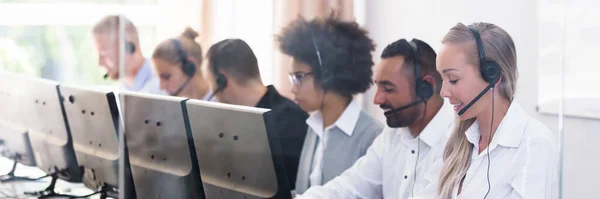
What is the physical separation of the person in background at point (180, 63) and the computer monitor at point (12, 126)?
0.45 metres

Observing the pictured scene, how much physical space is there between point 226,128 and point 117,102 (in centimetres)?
50

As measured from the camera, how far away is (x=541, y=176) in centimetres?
132

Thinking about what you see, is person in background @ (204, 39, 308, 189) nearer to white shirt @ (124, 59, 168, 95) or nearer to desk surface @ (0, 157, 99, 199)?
white shirt @ (124, 59, 168, 95)

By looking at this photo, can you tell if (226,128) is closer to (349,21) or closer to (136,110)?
(136,110)

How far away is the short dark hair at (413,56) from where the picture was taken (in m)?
1.51

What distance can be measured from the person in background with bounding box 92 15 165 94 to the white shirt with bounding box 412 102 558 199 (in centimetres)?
120

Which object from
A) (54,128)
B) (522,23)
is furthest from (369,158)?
(54,128)

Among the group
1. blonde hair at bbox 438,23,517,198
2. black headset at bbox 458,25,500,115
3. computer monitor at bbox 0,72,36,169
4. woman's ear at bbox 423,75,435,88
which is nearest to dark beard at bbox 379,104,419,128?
woman's ear at bbox 423,75,435,88

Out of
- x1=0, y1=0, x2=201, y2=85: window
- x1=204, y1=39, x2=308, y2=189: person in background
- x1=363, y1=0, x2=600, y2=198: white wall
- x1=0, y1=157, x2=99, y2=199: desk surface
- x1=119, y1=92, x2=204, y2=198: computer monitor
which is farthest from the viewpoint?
x1=0, y1=0, x2=201, y2=85: window

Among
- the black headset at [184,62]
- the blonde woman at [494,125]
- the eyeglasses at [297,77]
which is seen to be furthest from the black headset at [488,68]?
the black headset at [184,62]

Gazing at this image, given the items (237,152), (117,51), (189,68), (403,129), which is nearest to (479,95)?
(403,129)

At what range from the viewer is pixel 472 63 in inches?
52.7

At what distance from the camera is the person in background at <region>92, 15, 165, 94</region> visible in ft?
7.63

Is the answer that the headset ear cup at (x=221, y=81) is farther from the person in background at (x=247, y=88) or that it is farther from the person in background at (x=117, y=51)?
the person in background at (x=117, y=51)
